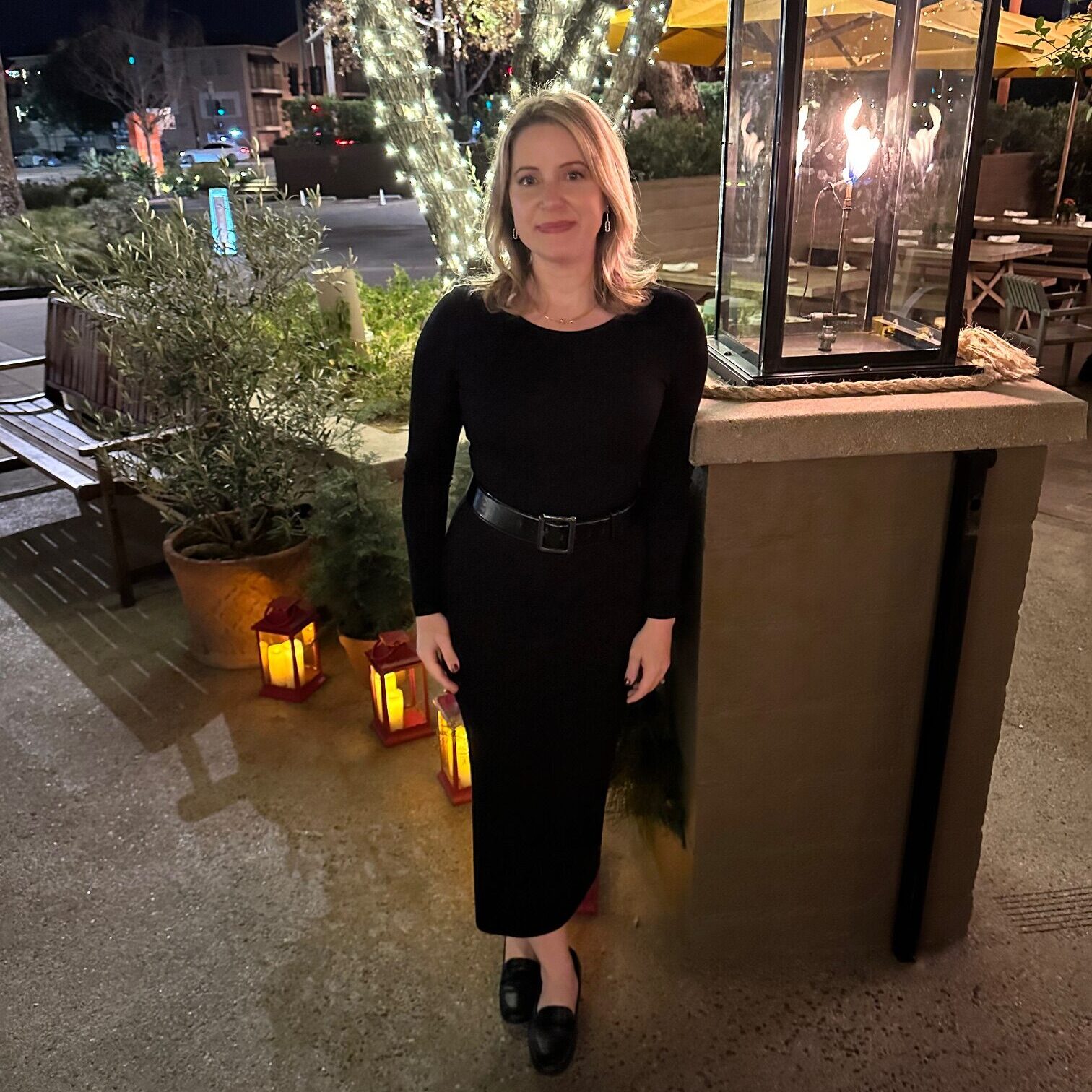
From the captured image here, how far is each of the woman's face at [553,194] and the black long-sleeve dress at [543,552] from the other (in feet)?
0.47

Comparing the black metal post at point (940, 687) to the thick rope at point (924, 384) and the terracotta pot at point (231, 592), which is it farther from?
the terracotta pot at point (231, 592)


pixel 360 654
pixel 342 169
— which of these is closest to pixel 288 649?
pixel 360 654

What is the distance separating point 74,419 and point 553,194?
4055 mm

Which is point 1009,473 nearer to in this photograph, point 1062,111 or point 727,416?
point 727,416

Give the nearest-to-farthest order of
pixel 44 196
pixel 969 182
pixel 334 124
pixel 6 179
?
pixel 969 182 < pixel 6 179 < pixel 44 196 < pixel 334 124

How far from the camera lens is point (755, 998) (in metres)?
2.13

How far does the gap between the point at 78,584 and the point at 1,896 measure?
1.99 meters

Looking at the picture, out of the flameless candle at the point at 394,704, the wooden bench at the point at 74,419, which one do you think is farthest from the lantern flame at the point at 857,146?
the wooden bench at the point at 74,419

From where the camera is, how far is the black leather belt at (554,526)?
5.61ft

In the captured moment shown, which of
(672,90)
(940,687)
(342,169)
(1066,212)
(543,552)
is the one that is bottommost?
(940,687)

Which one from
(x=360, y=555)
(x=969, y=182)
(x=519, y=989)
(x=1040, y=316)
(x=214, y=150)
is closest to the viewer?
(x=969, y=182)

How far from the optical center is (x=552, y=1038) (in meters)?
1.99

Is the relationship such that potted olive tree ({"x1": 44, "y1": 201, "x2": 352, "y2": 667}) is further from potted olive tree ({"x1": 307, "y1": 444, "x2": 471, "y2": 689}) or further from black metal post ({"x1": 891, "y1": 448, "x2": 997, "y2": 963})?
black metal post ({"x1": 891, "y1": 448, "x2": 997, "y2": 963})

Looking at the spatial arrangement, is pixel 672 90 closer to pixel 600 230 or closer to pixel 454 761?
pixel 454 761
